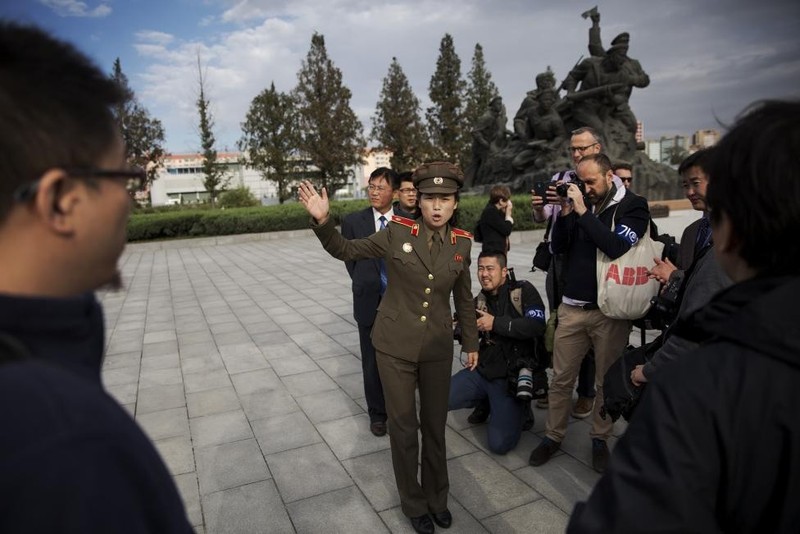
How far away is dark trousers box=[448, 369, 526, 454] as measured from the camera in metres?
3.40

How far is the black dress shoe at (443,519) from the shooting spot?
105 inches

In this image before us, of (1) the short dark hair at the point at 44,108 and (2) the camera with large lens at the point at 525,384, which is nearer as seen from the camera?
(1) the short dark hair at the point at 44,108

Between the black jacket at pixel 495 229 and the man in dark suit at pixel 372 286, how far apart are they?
2.88 metres

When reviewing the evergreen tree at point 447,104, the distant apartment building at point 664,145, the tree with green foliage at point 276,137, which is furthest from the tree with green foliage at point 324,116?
the distant apartment building at point 664,145

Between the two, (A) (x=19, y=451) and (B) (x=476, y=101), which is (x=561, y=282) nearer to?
(A) (x=19, y=451)

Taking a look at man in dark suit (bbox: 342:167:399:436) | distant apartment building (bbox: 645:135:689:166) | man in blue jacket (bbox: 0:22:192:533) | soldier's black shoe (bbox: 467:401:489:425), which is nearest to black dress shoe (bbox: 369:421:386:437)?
man in dark suit (bbox: 342:167:399:436)

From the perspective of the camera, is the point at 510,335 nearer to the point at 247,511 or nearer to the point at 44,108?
the point at 247,511

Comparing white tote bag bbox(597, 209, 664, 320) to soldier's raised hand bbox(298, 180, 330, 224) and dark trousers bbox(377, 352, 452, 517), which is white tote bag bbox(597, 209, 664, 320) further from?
soldier's raised hand bbox(298, 180, 330, 224)

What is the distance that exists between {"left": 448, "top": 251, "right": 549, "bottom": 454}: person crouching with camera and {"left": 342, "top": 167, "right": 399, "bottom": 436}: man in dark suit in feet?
1.83

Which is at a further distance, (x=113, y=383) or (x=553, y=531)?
(x=113, y=383)

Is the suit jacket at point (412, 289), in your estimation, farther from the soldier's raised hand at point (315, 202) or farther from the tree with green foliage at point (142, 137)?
the tree with green foliage at point (142, 137)

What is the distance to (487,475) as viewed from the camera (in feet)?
10.3

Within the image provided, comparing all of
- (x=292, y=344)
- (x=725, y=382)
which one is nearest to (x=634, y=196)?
(x=725, y=382)

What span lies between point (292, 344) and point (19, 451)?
5.54 metres
